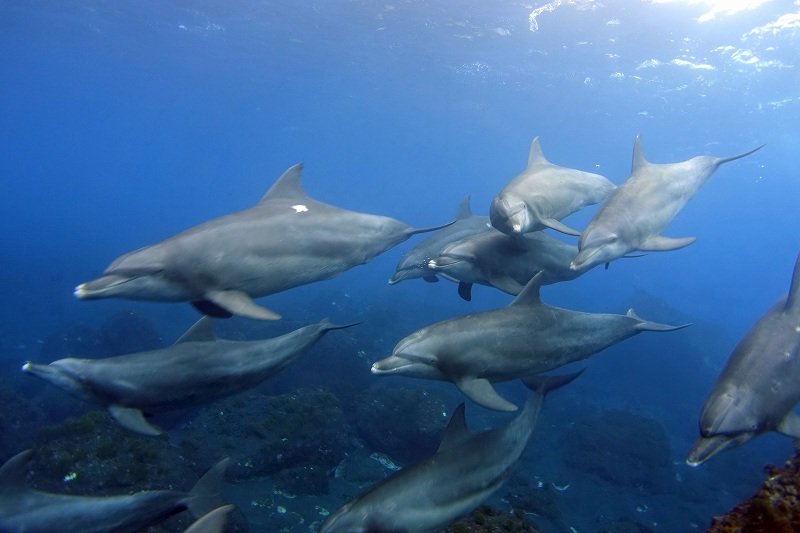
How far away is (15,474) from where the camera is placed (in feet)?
15.4

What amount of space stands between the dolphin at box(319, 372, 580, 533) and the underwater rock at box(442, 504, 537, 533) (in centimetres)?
65

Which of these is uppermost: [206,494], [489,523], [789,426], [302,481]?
[789,426]

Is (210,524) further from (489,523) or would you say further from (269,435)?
(269,435)

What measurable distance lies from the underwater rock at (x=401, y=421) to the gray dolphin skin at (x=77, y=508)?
7.74 m

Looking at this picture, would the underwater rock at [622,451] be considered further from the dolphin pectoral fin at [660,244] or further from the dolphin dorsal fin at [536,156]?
the dolphin dorsal fin at [536,156]

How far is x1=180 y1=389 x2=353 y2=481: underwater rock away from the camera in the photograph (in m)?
9.85

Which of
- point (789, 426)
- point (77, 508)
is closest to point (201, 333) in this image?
point (77, 508)

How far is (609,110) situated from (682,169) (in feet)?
134

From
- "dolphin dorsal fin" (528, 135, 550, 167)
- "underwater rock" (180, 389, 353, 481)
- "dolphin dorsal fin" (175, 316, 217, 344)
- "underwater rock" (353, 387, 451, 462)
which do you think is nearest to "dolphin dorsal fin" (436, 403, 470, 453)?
"dolphin dorsal fin" (175, 316, 217, 344)

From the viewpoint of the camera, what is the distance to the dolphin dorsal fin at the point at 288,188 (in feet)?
21.1

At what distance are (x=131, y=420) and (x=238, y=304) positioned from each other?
1.58 meters

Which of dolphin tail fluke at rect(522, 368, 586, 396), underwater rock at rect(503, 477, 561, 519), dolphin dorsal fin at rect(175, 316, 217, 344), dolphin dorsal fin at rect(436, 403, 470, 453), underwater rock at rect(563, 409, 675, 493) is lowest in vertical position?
underwater rock at rect(563, 409, 675, 493)

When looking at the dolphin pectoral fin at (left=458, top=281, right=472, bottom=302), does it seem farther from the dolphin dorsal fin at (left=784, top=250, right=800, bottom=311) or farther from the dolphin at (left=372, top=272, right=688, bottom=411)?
the dolphin dorsal fin at (left=784, top=250, right=800, bottom=311)

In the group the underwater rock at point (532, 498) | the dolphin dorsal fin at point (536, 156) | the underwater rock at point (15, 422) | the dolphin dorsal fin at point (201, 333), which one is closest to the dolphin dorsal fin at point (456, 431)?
the dolphin dorsal fin at point (201, 333)
